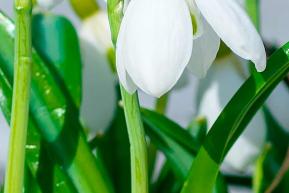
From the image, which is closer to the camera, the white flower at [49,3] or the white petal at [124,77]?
the white petal at [124,77]

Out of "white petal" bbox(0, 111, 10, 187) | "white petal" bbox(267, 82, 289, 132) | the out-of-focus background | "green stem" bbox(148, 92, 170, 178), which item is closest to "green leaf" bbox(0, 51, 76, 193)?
"green stem" bbox(148, 92, 170, 178)

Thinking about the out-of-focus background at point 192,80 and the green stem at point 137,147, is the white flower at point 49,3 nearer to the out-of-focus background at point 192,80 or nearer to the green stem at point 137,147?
the green stem at point 137,147

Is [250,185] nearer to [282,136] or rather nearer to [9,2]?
[282,136]

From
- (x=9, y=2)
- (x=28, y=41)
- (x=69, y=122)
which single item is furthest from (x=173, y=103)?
(x=28, y=41)

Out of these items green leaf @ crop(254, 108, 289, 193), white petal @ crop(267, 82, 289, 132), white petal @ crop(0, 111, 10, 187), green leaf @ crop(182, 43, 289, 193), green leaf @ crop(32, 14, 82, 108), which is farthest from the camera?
white petal @ crop(0, 111, 10, 187)

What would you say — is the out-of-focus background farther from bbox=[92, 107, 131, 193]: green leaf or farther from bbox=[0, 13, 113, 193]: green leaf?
bbox=[0, 13, 113, 193]: green leaf

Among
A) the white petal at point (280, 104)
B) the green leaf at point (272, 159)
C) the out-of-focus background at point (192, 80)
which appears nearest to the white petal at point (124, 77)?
the green leaf at point (272, 159)
